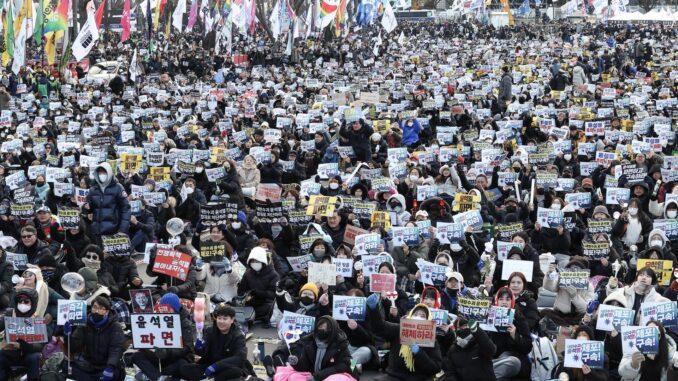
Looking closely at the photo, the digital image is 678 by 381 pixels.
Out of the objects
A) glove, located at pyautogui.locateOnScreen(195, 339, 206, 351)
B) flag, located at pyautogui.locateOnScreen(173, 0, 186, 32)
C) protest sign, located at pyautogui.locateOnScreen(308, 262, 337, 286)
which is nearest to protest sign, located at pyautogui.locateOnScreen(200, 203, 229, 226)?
protest sign, located at pyautogui.locateOnScreen(308, 262, 337, 286)

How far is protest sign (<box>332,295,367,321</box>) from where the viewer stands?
34.1ft

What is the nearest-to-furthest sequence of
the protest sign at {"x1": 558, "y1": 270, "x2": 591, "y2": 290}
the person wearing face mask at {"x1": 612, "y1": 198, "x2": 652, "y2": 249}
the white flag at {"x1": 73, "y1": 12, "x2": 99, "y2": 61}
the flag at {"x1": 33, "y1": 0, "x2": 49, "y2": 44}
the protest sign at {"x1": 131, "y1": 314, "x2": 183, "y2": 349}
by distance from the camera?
the protest sign at {"x1": 131, "y1": 314, "x2": 183, "y2": 349} → the protest sign at {"x1": 558, "y1": 270, "x2": 591, "y2": 290} → the person wearing face mask at {"x1": 612, "y1": 198, "x2": 652, "y2": 249} → the white flag at {"x1": 73, "y1": 12, "x2": 99, "y2": 61} → the flag at {"x1": 33, "y1": 0, "x2": 49, "y2": 44}

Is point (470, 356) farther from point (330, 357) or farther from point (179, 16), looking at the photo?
point (179, 16)

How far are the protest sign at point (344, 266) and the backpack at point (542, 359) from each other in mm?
2288

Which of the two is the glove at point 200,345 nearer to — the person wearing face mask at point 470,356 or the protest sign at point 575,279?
the person wearing face mask at point 470,356

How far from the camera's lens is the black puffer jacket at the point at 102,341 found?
9.92m

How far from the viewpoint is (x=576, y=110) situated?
24.6 meters

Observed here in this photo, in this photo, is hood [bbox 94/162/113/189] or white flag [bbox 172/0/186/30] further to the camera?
white flag [bbox 172/0/186/30]

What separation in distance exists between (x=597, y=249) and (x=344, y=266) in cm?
281

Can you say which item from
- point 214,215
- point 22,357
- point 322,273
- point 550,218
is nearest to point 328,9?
point 214,215

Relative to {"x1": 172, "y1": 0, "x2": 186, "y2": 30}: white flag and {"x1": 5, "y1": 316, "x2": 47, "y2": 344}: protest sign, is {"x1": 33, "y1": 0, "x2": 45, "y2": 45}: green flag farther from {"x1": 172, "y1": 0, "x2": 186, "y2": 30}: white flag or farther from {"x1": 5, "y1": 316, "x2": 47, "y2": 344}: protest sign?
{"x1": 5, "y1": 316, "x2": 47, "y2": 344}: protest sign

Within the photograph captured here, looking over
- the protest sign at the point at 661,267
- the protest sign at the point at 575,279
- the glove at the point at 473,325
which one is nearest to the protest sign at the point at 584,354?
the glove at the point at 473,325

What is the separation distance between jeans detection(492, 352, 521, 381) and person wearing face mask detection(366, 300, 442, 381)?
0.51 metres

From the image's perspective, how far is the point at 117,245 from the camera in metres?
12.6
